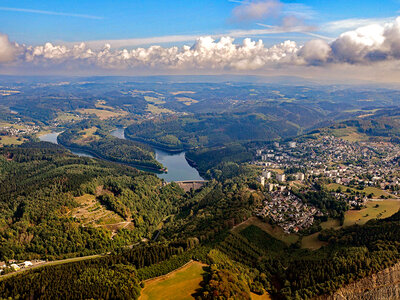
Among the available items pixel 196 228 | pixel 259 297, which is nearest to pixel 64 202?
pixel 196 228

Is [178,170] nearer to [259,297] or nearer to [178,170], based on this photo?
[178,170]

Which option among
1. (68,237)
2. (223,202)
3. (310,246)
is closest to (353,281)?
(310,246)

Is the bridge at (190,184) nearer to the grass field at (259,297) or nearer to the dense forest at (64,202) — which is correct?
the dense forest at (64,202)

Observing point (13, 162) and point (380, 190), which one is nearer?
point (380, 190)

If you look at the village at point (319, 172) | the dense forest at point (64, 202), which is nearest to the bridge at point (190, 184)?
the dense forest at point (64, 202)

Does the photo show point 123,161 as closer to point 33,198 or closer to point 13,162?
point 13,162

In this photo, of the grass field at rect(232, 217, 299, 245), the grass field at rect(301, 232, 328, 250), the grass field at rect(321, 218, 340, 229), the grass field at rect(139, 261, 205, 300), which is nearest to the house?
the grass field at rect(139, 261, 205, 300)
